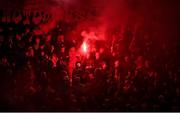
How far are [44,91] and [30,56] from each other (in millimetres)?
448

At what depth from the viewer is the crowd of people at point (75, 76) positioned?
3.21 metres

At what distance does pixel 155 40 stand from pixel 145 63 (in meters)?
0.32

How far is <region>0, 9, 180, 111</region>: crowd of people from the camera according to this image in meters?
3.21

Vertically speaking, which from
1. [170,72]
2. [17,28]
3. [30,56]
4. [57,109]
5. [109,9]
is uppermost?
[109,9]

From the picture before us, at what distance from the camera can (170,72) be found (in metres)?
3.33

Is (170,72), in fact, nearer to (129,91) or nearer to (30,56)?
(129,91)

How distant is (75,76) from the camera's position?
3.21 metres

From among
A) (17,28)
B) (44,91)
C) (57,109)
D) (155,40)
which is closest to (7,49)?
(17,28)

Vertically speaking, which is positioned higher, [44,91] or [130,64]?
[130,64]

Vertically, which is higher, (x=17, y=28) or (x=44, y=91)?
(x=17, y=28)

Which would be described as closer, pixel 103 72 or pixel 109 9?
pixel 103 72

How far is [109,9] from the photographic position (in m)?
3.56

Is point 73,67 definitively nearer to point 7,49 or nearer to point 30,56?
point 30,56

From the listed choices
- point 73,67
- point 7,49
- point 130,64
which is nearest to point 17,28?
point 7,49
